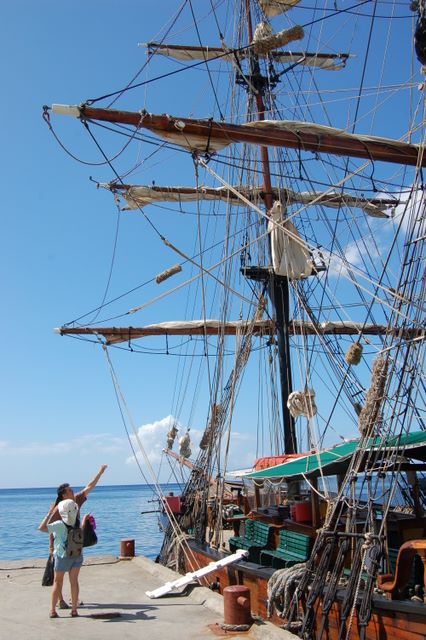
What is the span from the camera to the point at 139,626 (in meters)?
6.59

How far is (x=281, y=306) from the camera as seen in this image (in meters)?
19.6

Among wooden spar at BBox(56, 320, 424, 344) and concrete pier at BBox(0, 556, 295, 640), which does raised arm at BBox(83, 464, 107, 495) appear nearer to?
concrete pier at BBox(0, 556, 295, 640)

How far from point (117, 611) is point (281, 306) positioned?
43.5ft

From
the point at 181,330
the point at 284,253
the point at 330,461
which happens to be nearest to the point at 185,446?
the point at 181,330

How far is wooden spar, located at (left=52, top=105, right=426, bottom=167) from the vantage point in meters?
10.8

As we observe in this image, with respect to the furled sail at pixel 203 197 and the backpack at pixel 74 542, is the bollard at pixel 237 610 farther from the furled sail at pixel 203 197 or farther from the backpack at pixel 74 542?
the furled sail at pixel 203 197

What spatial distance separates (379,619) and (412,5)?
354 inches

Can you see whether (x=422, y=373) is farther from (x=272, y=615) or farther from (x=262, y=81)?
(x=262, y=81)

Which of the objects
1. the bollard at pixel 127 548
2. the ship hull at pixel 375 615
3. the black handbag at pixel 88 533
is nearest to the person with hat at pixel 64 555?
the black handbag at pixel 88 533

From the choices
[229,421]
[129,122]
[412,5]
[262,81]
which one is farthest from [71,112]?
[262,81]

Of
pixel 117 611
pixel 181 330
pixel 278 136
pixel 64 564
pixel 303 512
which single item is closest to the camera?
pixel 64 564

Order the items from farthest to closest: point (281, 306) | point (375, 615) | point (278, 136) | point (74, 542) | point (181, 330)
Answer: point (181, 330) < point (281, 306) < point (278, 136) < point (74, 542) < point (375, 615)

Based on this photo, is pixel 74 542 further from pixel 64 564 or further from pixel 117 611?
pixel 117 611

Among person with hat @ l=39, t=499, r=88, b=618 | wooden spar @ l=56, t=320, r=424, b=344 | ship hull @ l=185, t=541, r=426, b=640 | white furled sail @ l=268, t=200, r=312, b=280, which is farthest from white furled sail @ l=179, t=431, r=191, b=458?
person with hat @ l=39, t=499, r=88, b=618
